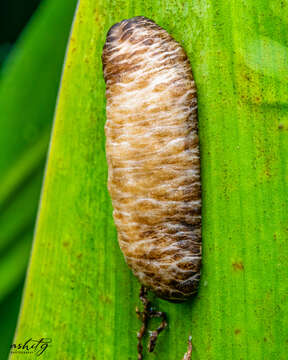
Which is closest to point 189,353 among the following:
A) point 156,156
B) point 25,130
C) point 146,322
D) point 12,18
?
point 146,322

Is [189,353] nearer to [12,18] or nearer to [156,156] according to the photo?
[156,156]

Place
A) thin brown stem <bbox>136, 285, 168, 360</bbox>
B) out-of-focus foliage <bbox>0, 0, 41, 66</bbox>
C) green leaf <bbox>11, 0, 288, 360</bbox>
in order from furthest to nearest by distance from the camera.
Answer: out-of-focus foliage <bbox>0, 0, 41, 66</bbox> < thin brown stem <bbox>136, 285, 168, 360</bbox> < green leaf <bbox>11, 0, 288, 360</bbox>

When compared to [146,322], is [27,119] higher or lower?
higher

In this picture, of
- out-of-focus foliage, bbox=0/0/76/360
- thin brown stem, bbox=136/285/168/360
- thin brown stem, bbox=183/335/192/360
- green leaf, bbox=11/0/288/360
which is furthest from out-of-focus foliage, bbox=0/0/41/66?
thin brown stem, bbox=183/335/192/360

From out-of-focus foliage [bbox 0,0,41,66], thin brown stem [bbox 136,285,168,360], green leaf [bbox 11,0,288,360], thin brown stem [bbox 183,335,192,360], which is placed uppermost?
out-of-focus foliage [bbox 0,0,41,66]

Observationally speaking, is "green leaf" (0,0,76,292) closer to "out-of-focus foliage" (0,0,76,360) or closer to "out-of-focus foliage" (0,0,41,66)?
"out-of-focus foliage" (0,0,76,360)

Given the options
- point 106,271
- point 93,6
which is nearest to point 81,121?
point 93,6
